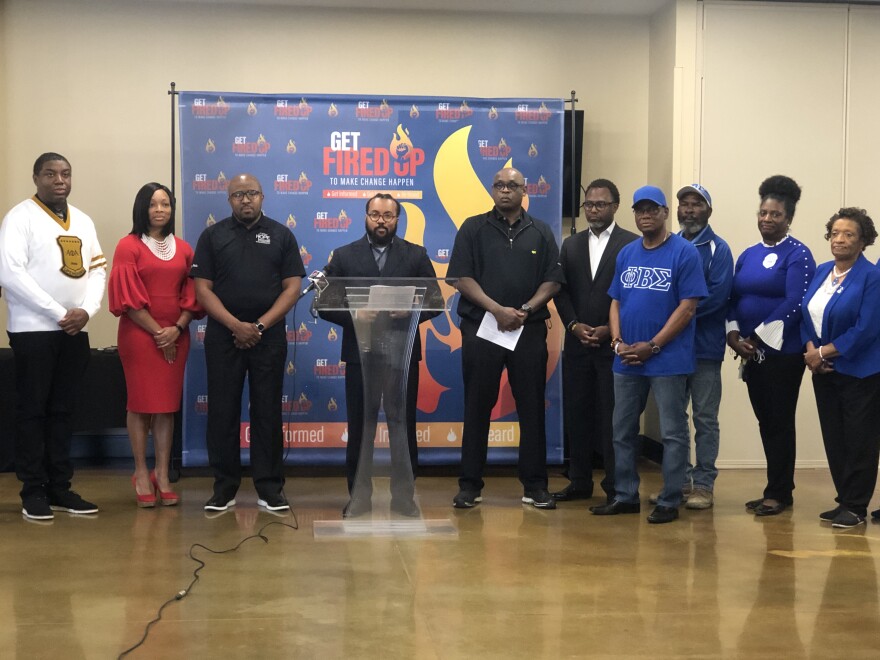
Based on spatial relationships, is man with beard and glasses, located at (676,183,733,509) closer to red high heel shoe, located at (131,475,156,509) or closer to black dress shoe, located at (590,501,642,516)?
black dress shoe, located at (590,501,642,516)

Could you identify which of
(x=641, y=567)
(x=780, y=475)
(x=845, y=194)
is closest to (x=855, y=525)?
(x=780, y=475)

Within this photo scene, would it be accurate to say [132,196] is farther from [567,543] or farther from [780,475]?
[780,475]

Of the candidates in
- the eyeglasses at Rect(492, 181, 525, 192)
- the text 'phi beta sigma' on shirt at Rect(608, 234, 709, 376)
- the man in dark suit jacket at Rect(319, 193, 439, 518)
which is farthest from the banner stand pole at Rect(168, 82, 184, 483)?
the text 'phi beta sigma' on shirt at Rect(608, 234, 709, 376)

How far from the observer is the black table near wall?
659 centimetres

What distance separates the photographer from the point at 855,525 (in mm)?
5250

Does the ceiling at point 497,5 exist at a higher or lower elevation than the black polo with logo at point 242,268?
higher

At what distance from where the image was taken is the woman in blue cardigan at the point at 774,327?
17.9 ft

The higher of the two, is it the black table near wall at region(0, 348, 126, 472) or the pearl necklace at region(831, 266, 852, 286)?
the pearl necklace at region(831, 266, 852, 286)

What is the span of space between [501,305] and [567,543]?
4.56 ft

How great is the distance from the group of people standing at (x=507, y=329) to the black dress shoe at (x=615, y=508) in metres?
0.01

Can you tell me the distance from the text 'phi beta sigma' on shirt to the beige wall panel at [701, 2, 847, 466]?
1.89 m

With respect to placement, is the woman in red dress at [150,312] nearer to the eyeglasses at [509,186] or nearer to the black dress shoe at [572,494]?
the eyeglasses at [509,186]

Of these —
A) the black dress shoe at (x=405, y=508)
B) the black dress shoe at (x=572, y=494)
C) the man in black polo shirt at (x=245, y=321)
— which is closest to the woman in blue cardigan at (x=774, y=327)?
the black dress shoe at (x=572, y=494)

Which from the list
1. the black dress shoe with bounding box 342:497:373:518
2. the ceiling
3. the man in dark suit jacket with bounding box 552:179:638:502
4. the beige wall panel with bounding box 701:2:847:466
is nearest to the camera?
the black dress shoe with bounding box 342:497:373:518
